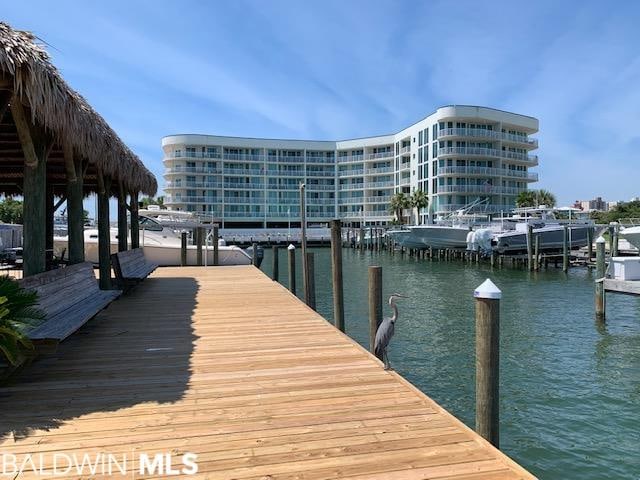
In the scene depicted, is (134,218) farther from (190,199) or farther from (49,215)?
(190,199)

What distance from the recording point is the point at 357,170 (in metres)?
79.1

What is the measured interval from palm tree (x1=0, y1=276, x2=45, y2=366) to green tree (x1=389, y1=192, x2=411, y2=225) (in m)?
61.6

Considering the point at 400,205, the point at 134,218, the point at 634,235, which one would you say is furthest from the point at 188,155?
the point at 634,235

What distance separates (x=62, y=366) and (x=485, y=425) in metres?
4.69

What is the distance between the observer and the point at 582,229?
36.2 meters

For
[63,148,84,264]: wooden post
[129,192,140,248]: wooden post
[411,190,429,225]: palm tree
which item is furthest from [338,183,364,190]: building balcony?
[63,148,84,264]: wooden post

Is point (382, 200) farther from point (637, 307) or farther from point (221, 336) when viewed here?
point (221, 336)

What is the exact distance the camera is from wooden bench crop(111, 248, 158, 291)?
11.5m

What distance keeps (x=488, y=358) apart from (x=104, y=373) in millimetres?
4060

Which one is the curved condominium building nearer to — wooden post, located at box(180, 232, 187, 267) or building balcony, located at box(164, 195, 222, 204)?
building balcony, located at box(164, 195, 222, 204)

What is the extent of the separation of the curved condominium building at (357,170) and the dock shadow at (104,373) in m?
55.0

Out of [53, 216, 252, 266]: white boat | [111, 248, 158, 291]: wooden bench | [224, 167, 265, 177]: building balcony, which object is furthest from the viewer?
[224, 167, 265, 177]: building balcony

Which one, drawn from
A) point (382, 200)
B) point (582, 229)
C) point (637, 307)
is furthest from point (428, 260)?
point (382, 200)

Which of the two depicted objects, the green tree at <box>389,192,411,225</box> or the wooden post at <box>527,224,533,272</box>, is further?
the green tree at <box>389,192,411,225</box>
